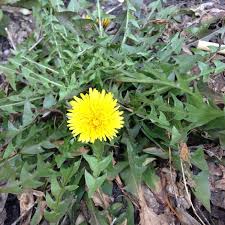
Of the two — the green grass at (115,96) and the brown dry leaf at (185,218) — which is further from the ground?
the green grass at (115,96)

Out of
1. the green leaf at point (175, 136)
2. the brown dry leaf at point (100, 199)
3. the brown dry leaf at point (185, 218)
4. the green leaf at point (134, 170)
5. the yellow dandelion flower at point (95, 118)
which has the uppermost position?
the yellow dandelion flower at point (95, 118)

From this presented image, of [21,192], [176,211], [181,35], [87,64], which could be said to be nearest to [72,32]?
[87,64]

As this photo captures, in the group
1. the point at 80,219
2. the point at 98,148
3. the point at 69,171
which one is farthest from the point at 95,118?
the point at 80,219

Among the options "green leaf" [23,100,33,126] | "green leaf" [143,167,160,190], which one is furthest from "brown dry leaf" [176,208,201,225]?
"green leaf" [23,100,33,126]

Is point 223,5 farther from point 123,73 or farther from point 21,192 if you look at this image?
point 21,192

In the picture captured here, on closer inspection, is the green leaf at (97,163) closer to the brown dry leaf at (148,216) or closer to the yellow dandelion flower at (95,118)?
the yellow dandelion flower at (95,118)

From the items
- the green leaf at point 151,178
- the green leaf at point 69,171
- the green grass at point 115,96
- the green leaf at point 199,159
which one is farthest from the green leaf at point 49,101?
the green leaf at point 199,159

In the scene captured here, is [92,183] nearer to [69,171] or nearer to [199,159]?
[69,171]
